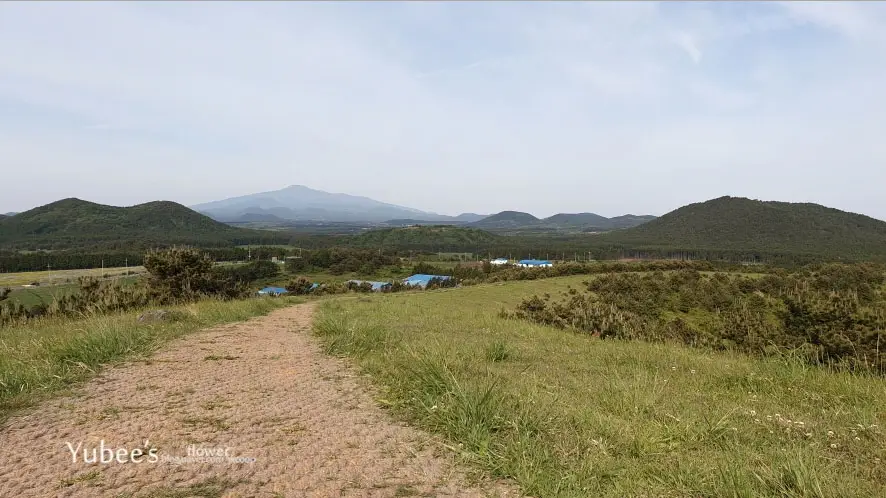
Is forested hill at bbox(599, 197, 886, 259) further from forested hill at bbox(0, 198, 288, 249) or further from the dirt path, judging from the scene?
forested hill at bbox(0, 198, 288, 249)

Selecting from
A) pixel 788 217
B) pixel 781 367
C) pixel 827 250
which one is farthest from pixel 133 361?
pixel 788 217

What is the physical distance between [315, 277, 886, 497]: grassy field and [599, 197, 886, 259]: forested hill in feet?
303

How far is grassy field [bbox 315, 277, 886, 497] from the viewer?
289 centimetres

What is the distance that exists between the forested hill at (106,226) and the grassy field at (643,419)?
132 meters

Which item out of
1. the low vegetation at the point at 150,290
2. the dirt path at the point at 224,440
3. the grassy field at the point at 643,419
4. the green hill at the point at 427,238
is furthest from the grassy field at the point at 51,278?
the green hill at the point at 427,238

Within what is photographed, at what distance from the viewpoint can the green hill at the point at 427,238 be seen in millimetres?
154625

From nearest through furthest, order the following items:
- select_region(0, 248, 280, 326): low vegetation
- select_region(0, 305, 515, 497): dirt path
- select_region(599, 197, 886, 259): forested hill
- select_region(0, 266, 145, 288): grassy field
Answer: select_region(0, 305, 515, 497): dirt path → select_region(0, 248, 280, 326): low vegetation → select_region(0, 266, 145, 288): grassy field → select_region(599, 197, 886, 259): forested hill

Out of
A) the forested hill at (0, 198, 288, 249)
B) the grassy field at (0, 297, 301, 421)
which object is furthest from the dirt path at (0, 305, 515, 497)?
the forested hill at (0, 198, 288, 249)

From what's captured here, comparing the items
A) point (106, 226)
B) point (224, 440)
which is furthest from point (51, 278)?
point (106, 226)

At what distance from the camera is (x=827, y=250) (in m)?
83.9

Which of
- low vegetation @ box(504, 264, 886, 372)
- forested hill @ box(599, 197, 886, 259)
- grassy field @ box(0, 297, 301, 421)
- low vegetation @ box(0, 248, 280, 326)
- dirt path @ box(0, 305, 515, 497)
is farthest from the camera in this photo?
forested hill @ box(599, 197, 886, 259)

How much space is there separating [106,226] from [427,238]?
10461cm

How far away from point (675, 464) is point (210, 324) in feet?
29.7

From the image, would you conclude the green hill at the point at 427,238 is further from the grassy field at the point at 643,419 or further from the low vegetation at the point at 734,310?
the grassy field at the point at 643,419
